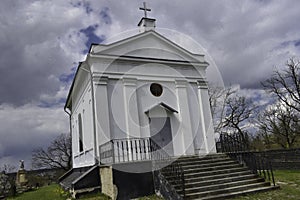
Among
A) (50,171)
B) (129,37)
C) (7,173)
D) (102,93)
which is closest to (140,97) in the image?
(102,93)

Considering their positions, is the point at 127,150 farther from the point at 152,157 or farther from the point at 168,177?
the point at 168,177

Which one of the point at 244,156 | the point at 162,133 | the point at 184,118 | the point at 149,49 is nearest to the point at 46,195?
the point at 162,133

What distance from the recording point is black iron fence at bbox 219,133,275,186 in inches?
372

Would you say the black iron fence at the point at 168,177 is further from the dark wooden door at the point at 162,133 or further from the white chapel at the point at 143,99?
the dark wooden door at the point at 162,133

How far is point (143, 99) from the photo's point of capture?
40.3 ft

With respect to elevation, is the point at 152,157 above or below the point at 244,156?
above

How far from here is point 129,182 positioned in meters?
8.56

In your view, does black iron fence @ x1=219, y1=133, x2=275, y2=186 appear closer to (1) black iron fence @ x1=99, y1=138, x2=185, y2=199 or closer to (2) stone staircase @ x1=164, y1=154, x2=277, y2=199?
(2) stone staircase @ x1=164, y1=154, x2=277, y2=199

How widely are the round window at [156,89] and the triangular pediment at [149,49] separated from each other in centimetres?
152

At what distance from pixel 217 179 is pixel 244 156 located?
6.43 ft

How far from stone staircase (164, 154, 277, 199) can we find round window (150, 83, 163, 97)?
3866 mm

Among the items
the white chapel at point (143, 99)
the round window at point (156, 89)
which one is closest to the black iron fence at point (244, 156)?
the white chapel at point (143, 99)

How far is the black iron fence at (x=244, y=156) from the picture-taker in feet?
31.0

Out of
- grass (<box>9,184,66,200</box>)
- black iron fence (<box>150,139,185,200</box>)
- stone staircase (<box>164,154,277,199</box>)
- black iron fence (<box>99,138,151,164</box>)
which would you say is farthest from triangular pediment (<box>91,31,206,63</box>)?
grass (<box>9,184,66,200</box>)
